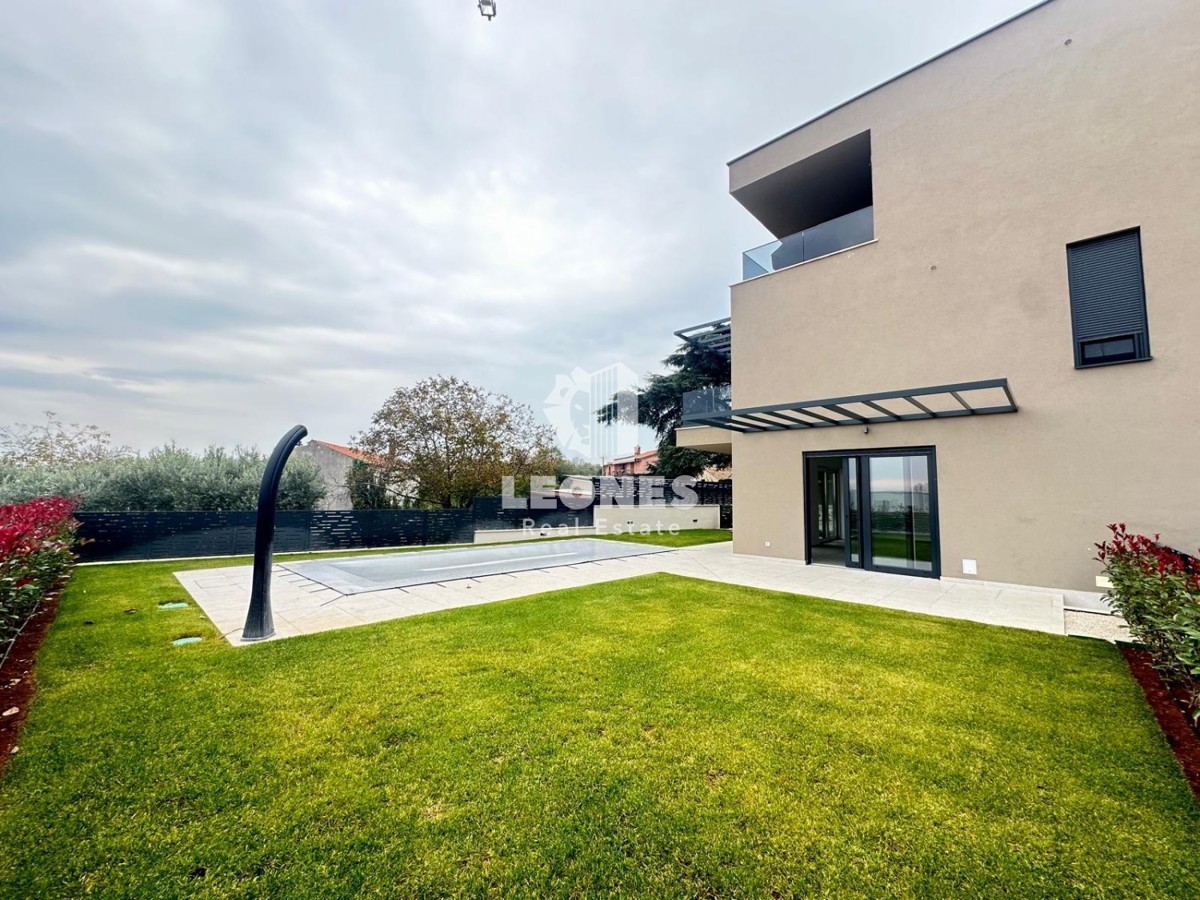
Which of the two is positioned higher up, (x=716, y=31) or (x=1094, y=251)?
(x=716, y=31)

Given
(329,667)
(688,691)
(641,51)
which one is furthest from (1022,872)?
(641,51)

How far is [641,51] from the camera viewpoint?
949 centimetres

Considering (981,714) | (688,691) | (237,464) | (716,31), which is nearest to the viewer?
(981,714)

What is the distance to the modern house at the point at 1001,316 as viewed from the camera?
7.03m

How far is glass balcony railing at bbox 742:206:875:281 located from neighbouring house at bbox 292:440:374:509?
14191mm

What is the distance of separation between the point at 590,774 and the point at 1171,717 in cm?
441

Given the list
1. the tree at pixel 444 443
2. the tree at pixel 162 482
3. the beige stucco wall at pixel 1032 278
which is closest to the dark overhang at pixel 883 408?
the beige stucco wall at pixel 1032 278

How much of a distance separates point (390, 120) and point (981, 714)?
1273 centimetres

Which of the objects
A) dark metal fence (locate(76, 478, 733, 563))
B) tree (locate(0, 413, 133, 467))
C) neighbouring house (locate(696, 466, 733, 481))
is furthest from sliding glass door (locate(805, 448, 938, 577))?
tree (locate(0, 413, 133, 467))

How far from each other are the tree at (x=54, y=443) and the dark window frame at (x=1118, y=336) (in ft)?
81.8

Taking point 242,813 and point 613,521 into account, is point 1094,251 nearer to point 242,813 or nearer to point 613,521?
point 242,813

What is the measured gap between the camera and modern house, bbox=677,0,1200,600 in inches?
277

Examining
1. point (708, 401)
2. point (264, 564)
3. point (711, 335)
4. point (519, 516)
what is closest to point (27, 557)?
point (264, 564)

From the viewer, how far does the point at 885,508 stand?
953 centimetres
